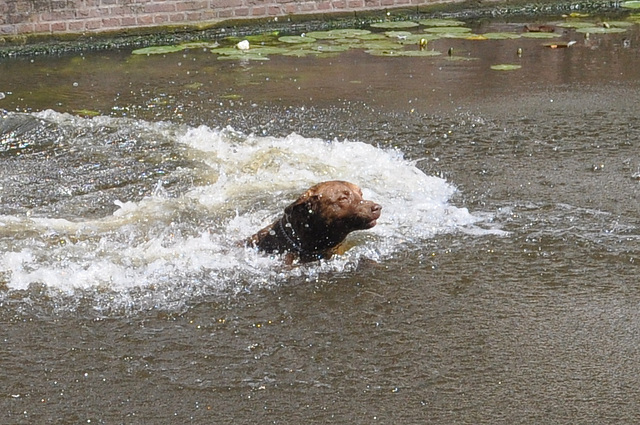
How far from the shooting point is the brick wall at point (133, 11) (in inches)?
484

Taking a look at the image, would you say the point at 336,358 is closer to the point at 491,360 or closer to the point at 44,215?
the point at 491,360

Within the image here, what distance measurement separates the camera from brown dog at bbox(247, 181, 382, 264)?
15.7 feet

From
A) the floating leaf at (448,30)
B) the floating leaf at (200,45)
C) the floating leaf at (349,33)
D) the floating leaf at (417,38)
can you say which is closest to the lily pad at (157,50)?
the floating leaf at (200,45)

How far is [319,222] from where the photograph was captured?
4844 mm

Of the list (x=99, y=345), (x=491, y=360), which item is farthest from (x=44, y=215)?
(x=491, y=360)

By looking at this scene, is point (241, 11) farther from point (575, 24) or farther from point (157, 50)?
point (575, 24)

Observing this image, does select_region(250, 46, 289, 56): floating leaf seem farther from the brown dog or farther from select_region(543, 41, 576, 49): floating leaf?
the brown dog

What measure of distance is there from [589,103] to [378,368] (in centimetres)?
529

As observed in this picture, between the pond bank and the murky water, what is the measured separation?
3.66 metres

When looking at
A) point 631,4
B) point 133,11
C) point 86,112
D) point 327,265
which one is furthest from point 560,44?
point 327,265

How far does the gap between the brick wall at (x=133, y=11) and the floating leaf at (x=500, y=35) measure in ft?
6.26

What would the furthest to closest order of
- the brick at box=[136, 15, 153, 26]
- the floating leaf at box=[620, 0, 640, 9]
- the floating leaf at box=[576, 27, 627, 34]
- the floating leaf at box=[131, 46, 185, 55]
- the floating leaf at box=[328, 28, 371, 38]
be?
the floating leaf at box=[620, 0, 640, 9], the brick at box=[136, 15, 153, 26], the floating leaf at box=[328, 28, 371, 38], the floating leaf at box=[576, 27, 627, 34], the floating leaf at box=[131, 46, 185, 55]

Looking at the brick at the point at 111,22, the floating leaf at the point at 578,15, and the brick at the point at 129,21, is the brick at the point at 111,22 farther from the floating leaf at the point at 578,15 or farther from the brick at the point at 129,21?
the floating leaf at the point at 578,15

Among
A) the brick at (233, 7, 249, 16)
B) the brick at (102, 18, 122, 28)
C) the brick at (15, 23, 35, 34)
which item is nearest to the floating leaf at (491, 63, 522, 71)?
the brick at (233, 7, 249, 16)
